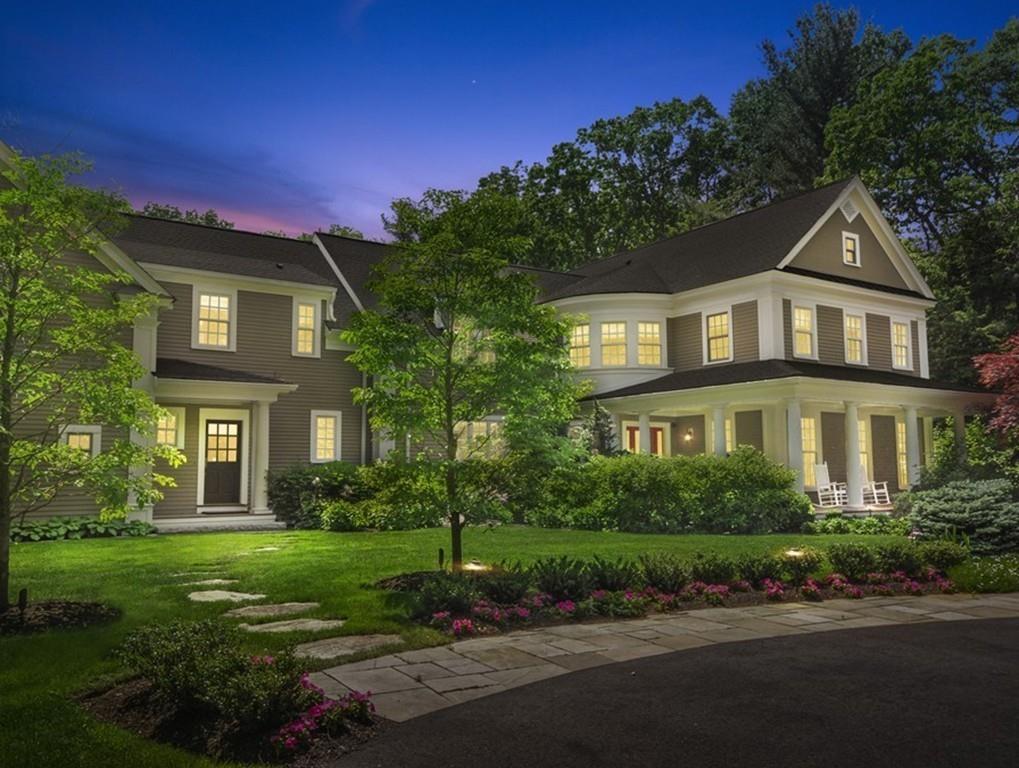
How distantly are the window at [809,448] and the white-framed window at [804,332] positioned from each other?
200 cm

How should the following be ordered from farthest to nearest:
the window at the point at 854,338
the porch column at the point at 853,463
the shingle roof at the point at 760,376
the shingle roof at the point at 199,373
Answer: the window at the point at 854,338, the porch column at the point at 853,463, the shingle roof at the point at 760,376, the shingle roof at the point at 199,373

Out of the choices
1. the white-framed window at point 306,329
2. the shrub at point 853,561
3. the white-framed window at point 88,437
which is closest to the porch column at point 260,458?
the white-framed window at point 306,329

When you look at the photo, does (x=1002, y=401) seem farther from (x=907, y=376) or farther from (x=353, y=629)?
(x=353, y=629)

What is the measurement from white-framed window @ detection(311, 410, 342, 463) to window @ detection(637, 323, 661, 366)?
9.69 m

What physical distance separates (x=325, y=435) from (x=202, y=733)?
61.8 ft

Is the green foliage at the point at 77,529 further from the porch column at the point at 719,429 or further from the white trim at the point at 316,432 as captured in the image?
the porch column at the point at 719,429

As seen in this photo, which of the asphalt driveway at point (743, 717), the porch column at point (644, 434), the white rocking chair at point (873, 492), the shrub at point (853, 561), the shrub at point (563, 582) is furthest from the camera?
the porch column at point (644, 434)

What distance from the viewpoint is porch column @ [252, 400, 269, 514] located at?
A: 20344mm

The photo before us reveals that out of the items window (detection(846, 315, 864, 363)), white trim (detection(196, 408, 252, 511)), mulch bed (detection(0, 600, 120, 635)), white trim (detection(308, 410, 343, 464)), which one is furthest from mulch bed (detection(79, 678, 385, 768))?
window (detection(846, 315, 864, 363))

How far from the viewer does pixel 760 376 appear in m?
20.6

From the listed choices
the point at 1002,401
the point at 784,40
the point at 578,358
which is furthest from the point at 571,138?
the point at 1002,401

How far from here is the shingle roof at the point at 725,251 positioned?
2400cm

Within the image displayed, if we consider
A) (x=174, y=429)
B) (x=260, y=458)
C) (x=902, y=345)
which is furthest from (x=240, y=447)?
(x=902, y=345)

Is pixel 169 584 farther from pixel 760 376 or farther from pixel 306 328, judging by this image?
pixel 760 376
